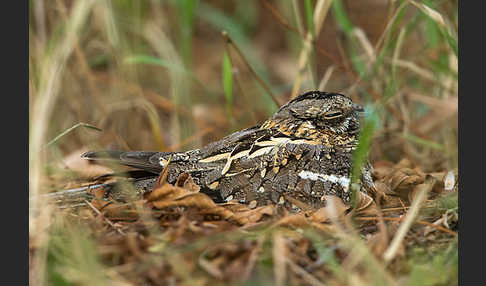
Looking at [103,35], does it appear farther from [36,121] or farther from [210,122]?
[36,121]

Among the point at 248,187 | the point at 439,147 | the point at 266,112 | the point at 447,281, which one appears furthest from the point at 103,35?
the point at 447,281

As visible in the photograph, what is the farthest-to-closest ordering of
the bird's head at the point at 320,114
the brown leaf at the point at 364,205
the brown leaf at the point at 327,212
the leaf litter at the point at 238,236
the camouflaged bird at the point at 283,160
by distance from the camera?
the bird's head at the point at 320,114
the camouflaged bird at the point at 283,160
the brown leaf at the point at 364,205
the brown leaf at the point at 327,212
the leaf litter at the point at 238,236

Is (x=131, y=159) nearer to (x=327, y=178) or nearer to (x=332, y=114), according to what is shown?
(x=327, y=178)

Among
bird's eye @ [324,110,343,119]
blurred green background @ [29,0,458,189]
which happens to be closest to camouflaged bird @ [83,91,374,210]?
bird's eye @ [324,110,343,119]

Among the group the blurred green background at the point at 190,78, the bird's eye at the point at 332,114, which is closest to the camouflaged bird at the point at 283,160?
the bird's eye at the point at 332,114

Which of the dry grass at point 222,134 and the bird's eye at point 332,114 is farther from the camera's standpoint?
the bird's eye at point 332,114

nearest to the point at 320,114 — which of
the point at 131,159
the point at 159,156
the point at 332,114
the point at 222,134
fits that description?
the point at 332,114

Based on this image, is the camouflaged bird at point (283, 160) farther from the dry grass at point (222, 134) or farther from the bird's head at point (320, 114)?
the dry grass at point (222, 134)
